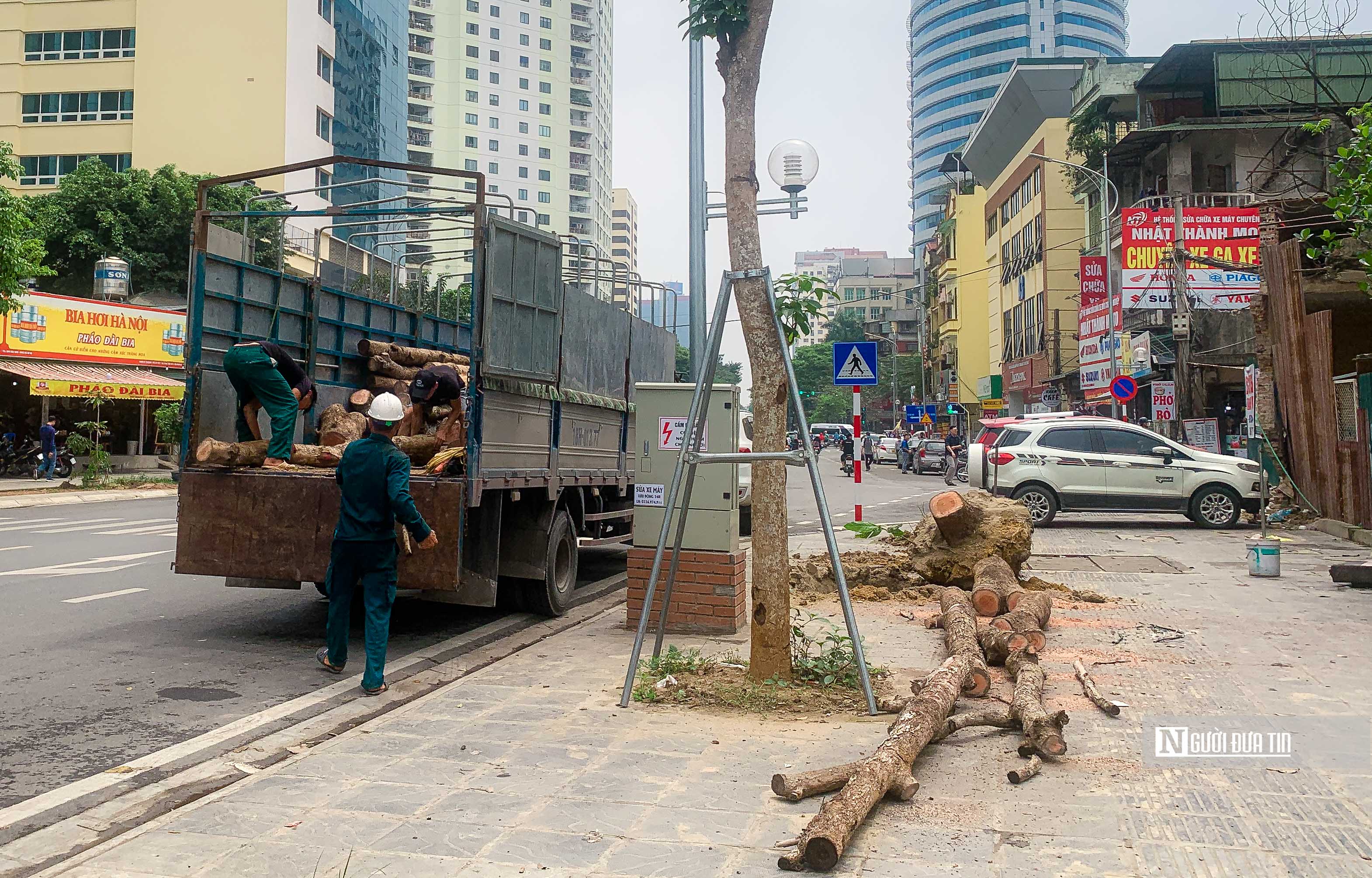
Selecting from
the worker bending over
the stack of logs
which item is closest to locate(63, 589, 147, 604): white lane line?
the worker bending over

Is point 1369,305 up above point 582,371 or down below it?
above

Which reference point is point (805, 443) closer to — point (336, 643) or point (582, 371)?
point (336, 643)

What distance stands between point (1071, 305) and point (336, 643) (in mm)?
43928

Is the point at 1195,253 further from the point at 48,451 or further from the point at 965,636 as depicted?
the point at 48,451

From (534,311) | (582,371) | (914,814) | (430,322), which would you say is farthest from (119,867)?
(430,322)

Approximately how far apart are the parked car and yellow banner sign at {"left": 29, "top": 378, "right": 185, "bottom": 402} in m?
27.1

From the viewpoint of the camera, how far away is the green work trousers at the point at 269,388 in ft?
25.8

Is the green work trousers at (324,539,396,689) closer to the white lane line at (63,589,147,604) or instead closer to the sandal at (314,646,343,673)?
the sandal at (314,646,343,673)

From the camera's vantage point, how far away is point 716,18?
6059mm

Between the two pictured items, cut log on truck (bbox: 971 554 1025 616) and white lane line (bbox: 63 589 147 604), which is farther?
white lane line (bbox: 63 589 147 604)

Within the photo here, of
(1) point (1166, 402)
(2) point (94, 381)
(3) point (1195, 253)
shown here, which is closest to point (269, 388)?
(1) point (1166, 402)

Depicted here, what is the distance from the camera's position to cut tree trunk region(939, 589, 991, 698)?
19.4 feet

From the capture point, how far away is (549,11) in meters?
105

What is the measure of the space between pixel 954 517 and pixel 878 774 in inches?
252
